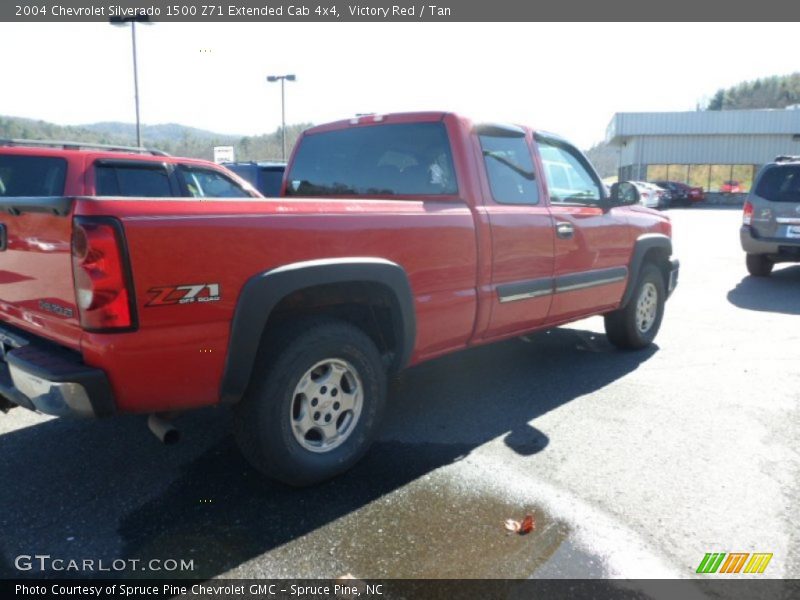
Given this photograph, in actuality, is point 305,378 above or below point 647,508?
above

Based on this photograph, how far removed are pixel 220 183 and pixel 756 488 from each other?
248 inches

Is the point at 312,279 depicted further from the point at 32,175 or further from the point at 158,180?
the point at 32,175

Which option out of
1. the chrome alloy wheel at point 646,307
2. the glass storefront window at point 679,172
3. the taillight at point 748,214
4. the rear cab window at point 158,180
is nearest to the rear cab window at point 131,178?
the rear cab window at point 158,180

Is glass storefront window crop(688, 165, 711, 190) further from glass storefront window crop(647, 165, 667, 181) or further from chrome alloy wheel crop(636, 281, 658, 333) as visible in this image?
chrome alloy wheel crop(636, 281, 658, 333)

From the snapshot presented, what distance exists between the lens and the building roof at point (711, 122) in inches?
1652

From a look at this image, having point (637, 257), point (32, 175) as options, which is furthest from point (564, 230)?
point (32, 175)

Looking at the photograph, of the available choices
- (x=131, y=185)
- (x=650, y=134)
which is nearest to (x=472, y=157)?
(x=131, y=185)

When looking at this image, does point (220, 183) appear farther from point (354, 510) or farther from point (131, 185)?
point (354, 510)

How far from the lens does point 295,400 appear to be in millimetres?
3191

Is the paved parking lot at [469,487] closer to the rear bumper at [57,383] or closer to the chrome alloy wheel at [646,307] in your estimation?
the rear bumper at [57,383]

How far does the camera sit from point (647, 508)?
10.1ft

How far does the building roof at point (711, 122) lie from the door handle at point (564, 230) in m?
43.1

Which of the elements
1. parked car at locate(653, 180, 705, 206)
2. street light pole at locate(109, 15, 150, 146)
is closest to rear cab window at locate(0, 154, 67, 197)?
street light pole at locate(109, 15, 150, 146)

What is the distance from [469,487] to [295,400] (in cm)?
100
